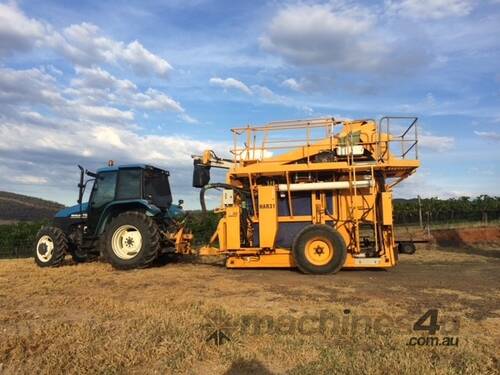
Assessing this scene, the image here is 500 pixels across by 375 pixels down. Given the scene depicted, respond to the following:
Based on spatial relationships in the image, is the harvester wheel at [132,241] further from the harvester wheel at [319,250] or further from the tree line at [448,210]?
the tree line at [448,210]

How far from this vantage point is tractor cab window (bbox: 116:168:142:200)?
12.0 meters

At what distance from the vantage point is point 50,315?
6715mm

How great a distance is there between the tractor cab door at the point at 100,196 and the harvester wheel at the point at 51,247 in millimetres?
700

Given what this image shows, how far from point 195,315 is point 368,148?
6343 millimetres

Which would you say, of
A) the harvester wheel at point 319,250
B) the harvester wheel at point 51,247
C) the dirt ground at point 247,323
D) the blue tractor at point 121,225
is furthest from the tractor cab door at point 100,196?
the harvester wheel at point 319,250

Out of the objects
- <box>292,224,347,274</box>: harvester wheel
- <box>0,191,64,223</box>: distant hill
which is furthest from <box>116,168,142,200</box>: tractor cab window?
<box>0,191,64,223</box>: distant hill

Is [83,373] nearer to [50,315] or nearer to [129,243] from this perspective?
[50,315]

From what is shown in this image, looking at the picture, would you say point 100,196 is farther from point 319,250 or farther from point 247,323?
point 247,323

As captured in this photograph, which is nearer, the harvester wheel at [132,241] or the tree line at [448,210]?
the harvester wheel at [132,241]

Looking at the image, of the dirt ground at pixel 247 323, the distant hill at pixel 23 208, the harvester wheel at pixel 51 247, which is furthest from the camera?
the distant hill at pixel 23 208

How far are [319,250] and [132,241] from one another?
4.47 m

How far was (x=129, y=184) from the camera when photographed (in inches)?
476

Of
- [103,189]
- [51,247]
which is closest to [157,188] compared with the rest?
[103,189]

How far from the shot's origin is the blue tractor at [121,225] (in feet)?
37.6
